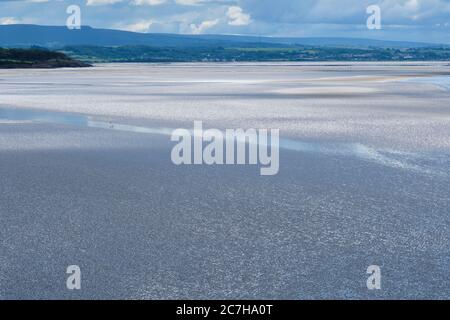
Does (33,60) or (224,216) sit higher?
(33,60)

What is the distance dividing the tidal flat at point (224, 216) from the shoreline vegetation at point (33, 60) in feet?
292

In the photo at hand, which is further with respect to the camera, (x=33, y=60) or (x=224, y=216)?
(x=33, y=60)

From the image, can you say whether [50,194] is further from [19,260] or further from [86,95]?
[86,95]

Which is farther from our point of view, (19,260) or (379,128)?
(379,128)

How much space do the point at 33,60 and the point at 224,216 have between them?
358ft

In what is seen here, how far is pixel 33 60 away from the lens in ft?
380

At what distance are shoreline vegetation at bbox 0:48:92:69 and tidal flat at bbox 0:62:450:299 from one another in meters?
89.1

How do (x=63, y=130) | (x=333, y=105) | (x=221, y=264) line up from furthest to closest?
1. (x=333, y=105)
2. (x=63, y=130)
3. (x=221, y=264)

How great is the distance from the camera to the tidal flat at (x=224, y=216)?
25.8ft

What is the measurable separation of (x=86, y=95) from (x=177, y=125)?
16260 millimetres

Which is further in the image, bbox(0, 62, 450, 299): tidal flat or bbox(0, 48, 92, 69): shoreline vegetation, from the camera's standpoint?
bbox(0, 48, 92, 69): shoreline vegetation

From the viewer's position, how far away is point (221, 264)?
841 cm

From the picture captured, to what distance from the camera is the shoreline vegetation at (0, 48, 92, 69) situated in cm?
10731

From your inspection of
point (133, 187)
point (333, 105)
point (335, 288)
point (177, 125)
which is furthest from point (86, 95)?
point (335, 288)
